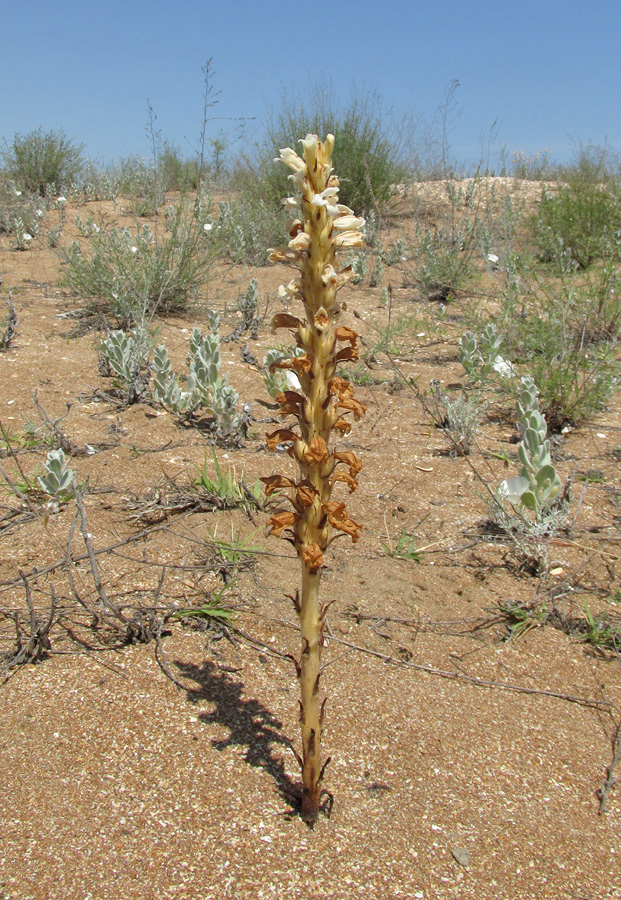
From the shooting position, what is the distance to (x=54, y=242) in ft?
27.3

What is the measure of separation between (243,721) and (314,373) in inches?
41.1

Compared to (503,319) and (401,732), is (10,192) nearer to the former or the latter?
(503,319)

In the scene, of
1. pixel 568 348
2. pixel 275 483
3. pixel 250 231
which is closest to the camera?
pixel 275 483

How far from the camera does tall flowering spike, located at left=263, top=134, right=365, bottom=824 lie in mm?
1223

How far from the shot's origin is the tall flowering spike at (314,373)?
122 cm

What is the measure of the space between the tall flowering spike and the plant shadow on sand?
0.75 ft

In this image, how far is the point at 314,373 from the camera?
1280 millimetres

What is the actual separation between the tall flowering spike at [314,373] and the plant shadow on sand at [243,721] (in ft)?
0.75

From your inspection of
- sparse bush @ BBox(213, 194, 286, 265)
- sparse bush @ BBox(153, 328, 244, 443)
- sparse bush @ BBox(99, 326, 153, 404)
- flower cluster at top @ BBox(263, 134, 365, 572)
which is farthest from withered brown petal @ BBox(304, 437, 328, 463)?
sparse bush @ BBox(213, 194, 286, 265)

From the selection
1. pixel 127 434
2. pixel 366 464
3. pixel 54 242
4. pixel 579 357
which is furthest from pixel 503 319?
pixel 54 242

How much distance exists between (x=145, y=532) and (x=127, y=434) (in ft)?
4.50

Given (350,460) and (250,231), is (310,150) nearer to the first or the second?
(350,460)

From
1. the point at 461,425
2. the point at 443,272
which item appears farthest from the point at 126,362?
the point at 443,272

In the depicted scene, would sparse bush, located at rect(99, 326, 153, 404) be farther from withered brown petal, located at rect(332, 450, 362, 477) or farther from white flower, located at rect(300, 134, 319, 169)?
white flower, located at rect(300, 134, 319, 169)
